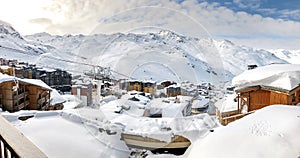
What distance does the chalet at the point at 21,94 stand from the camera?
680 cm

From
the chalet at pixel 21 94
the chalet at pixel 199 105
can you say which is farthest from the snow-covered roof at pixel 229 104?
the chalet at pixel 21 94

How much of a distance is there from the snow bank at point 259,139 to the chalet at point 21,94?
5796 mm

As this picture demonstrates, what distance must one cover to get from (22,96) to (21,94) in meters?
0.08

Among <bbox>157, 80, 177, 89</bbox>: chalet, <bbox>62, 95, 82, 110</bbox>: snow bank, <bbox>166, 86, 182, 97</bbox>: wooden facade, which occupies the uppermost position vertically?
<bbox>157, 80, 177, 89</bbox>: chalet

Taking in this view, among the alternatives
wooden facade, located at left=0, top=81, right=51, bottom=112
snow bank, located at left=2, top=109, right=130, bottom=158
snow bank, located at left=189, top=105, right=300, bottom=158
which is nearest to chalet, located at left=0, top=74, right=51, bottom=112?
wooden facade, located at left=0, top=81, right=51, bottom=112

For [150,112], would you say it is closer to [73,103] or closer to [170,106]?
[170,106]

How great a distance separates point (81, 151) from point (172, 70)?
5.36 feet

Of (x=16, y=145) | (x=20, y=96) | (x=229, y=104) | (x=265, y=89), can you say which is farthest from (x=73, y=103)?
(x=16, y=145)

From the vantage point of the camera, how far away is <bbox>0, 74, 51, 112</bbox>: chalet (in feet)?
22.3

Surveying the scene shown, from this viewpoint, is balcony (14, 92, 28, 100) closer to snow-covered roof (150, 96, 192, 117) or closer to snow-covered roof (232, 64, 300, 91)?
snow-covered roof (150, 96, 192, 117)

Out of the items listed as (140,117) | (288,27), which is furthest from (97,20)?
(288,27)

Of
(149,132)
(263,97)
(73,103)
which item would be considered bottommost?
(73,103)

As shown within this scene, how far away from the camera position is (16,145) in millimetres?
654

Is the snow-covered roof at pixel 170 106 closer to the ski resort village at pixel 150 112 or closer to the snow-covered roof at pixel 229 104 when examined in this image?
the ski resort village at pixel 150 112
